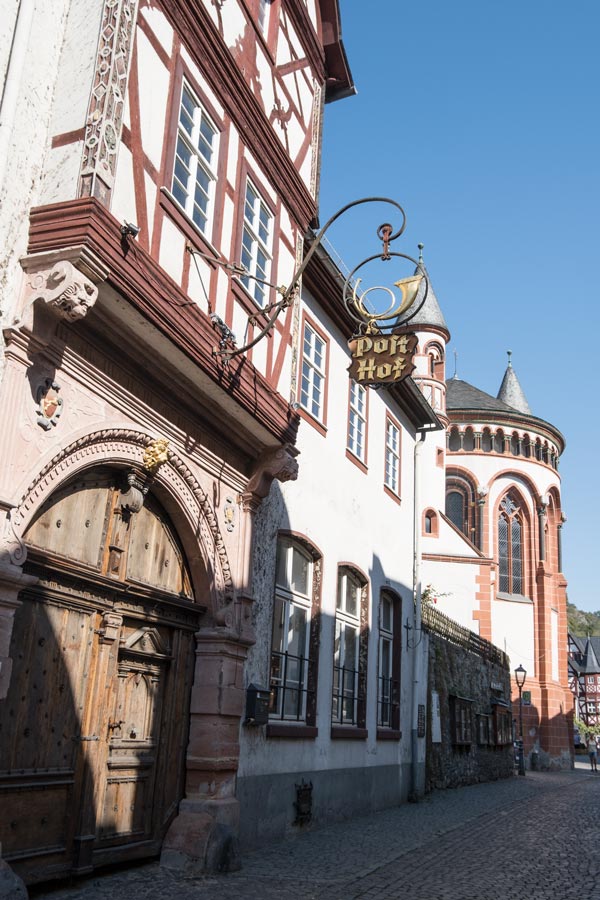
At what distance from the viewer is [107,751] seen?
7.89m

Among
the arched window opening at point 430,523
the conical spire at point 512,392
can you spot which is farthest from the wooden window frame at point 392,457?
the conical spire at point 512,392

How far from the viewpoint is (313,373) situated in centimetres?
1374

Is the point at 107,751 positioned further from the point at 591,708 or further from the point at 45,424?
the point at 591,708

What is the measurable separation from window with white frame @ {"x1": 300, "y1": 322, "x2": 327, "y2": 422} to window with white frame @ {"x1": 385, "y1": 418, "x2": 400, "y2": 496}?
12.8 feet

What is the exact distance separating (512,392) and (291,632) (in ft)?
157

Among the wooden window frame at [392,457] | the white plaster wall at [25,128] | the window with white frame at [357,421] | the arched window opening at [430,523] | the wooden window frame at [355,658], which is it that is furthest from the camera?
the arched window opening at [430,523]

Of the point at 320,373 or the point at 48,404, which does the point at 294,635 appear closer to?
the point at 320,373

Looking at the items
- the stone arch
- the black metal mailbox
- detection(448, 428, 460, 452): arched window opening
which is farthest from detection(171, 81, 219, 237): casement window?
detection(448, 428, 460, 452): arched window opening

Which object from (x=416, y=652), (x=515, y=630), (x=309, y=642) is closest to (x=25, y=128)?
(x=309, y=642)

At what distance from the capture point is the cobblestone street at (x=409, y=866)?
776 cm

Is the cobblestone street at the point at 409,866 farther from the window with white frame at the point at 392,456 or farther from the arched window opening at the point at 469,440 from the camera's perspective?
the arched window opening at the point at 469,440

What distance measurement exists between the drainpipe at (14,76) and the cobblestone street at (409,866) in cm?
557

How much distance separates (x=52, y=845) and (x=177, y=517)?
324 centimetres

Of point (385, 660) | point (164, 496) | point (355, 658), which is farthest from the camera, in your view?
point (385, 660)
